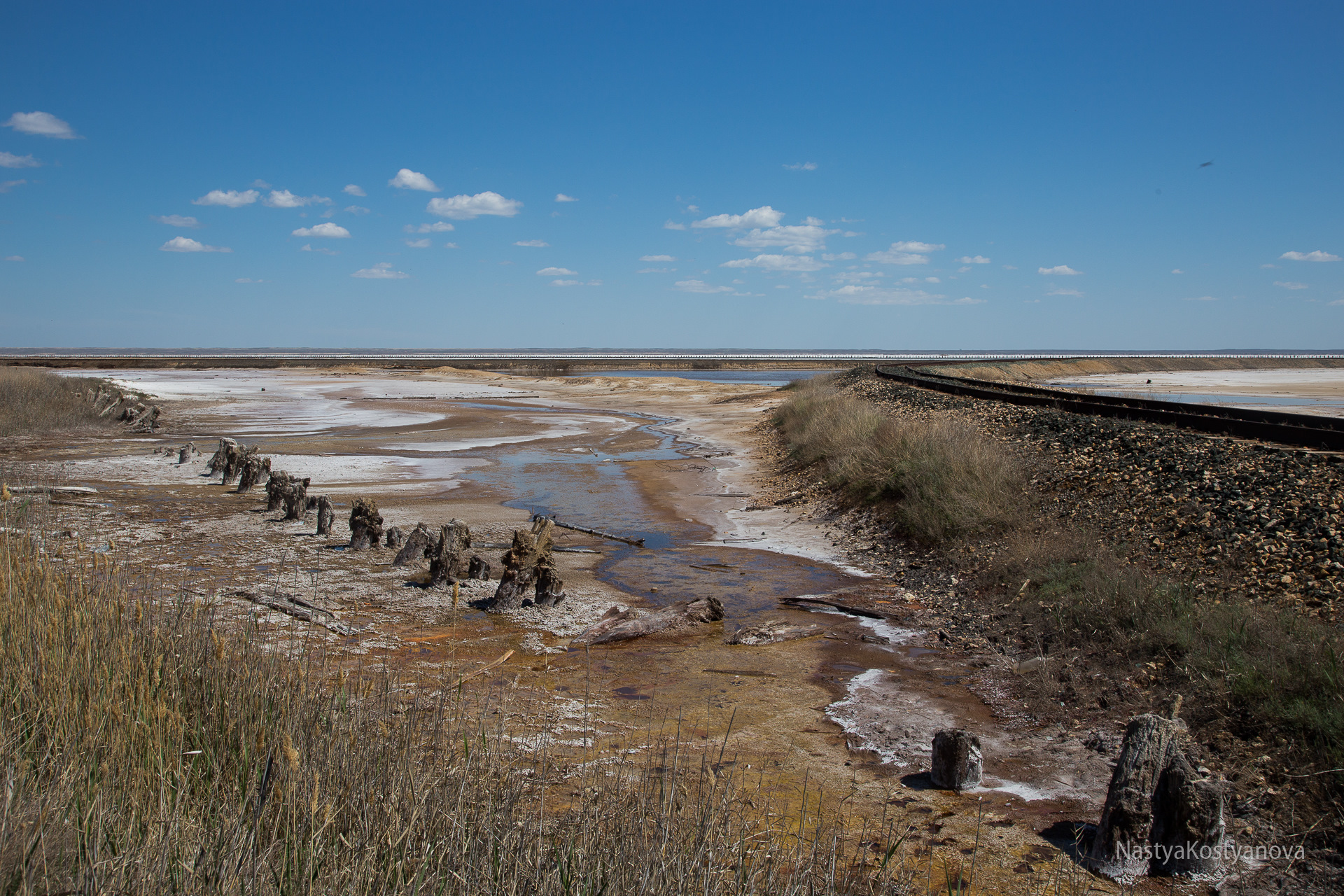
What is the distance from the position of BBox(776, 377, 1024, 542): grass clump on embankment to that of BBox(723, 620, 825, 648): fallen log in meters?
3.74

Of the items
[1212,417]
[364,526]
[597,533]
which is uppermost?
[1212,417]

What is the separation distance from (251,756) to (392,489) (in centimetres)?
1527

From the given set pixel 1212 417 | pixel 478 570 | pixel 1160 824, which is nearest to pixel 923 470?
pixel 1212 417

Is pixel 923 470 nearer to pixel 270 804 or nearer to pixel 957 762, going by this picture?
pixel 957 762

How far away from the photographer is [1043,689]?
289 inches

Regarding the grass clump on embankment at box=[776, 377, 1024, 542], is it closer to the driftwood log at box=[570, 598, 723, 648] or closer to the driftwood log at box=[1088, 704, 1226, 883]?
the driftwood log at box=[570, 598, 723, 648]

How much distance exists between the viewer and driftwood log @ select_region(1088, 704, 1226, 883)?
460 centimetres

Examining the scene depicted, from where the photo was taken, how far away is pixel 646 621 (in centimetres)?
921

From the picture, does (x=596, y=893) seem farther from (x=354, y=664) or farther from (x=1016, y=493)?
(x=1016, y=493)

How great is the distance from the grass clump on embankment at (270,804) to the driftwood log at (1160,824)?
1.26 meters

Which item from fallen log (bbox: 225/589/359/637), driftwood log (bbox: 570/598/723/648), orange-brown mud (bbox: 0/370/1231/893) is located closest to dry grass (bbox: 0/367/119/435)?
orange-brown mud (bbox: 0/370/1231/893)

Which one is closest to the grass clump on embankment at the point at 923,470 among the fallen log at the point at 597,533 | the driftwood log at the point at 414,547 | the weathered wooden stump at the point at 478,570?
the fallen log at the point at 597,533

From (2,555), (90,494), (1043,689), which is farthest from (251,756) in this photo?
(90,494)

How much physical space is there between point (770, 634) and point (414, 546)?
205 inches
